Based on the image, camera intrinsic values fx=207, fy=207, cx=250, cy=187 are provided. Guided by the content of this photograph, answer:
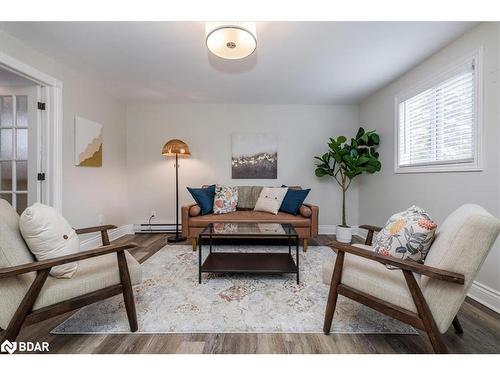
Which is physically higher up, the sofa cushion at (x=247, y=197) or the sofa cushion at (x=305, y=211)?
the sofa cushion at (x=247, y=197)

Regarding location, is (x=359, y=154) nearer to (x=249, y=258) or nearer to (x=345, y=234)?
(x=345, y=234)

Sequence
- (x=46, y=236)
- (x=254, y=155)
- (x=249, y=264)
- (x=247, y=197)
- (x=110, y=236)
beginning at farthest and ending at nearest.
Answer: (x=254, y=155) → (x=247, y=197) → (x=110, y=236) → (x=249, y=264) → (x=46, y=236)

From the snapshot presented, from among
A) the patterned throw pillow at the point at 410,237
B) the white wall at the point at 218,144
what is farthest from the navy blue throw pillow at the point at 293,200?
the patterned throw pillow at the point at 410,237

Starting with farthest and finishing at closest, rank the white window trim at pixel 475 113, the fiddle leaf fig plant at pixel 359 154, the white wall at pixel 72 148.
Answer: the fiddle leaf fig plant at pixel 359 154 < the white wall at pixel 72 148 < the white window trim at pixel 475 113

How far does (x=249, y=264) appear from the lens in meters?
2.10

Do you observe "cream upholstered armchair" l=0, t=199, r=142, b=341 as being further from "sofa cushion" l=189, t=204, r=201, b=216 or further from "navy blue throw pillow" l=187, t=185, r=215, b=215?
"navy blue throw pillow" l=187, t=185, r=215, b=215

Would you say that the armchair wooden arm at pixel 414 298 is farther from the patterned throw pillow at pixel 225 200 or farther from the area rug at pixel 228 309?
the patterned throw pillow at pixel 225 200

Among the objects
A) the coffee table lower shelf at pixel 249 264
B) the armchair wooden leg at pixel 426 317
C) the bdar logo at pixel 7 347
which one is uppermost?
the armchair wooden leg at pixel 426 317

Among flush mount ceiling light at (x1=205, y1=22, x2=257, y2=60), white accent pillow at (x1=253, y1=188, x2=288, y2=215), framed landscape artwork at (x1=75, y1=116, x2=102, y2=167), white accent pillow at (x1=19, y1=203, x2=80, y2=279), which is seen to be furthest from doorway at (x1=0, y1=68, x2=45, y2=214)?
white accent pillow at (x1=253, y1=188, x2=288, y2=215)

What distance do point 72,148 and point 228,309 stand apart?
9.40 ft

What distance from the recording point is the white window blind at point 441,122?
76.2 inches

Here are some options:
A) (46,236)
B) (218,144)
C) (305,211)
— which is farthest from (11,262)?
(218,144)

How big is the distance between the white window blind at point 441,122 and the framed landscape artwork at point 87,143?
172 inches
